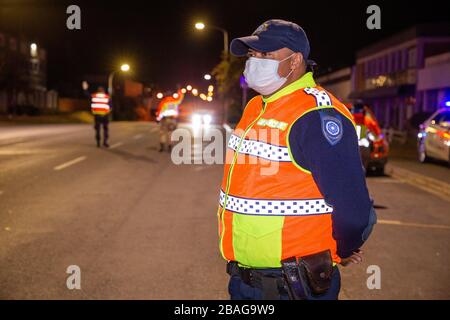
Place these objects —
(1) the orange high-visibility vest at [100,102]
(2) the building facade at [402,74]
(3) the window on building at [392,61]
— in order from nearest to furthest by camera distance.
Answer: (1) the orange high-visibility vest at [100,102] → (2) the building facade at [402,74] → (3) the window on building at [392,61]

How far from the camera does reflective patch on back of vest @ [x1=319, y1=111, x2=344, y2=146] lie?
2.24 metres

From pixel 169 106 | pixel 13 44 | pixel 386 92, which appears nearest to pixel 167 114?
pixel 169 106

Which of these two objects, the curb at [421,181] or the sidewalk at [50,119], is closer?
the curb at [421,181]

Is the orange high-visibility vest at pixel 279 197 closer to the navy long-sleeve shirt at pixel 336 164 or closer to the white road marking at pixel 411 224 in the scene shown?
the navy long-sleeve shirt at pixel 336 164

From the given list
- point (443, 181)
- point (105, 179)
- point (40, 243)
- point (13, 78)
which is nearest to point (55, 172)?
point (105, 179)

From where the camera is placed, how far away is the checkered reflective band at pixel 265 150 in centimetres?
235

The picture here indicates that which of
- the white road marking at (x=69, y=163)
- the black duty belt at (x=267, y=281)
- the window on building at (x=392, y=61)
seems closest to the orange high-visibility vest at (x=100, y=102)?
the white road marking at (x=69, y=163)

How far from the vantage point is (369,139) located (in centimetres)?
1267

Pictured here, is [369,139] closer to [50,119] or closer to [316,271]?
[316,271]

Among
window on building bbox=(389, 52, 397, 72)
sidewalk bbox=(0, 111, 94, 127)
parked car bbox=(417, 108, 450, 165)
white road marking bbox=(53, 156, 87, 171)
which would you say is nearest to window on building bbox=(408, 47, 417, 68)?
window on building bbox=(389, 52, 397, 72)

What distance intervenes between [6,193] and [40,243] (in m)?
3.86

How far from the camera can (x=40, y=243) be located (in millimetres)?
6430

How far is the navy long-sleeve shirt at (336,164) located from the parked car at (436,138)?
13.0 meters
